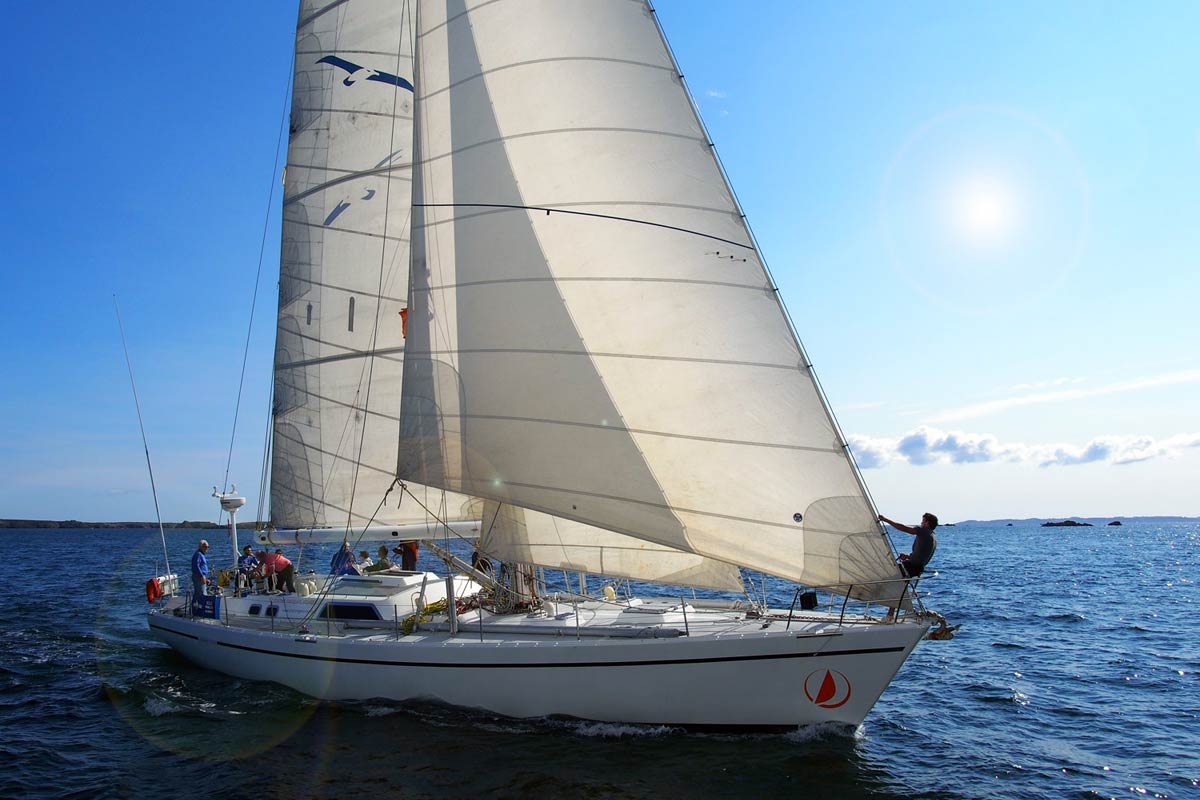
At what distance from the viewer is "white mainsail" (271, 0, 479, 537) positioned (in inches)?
543

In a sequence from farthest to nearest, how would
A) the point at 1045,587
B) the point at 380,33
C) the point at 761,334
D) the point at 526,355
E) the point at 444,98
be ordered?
the point at 1045,587 → the point at 380,33 → the point at 444,98 → the point at 526,355 → the point at 761,334

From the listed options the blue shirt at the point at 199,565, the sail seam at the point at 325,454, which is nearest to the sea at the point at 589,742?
the blue shirt at the point at 199,565

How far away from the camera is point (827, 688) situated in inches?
344

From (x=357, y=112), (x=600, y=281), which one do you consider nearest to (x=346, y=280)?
(x=357, y=112)

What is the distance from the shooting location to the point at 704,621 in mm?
9984

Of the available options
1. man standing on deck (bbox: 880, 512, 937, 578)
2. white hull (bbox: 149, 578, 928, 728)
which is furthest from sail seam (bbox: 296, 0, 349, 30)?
man standing on deck (bbox: 880, 512, 937, 578)

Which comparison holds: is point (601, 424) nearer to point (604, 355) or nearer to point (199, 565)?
point (604, 355)

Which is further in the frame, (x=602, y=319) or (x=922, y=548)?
(x=602, y=319)

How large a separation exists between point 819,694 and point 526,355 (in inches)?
213

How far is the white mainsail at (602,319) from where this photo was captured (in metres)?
8.62

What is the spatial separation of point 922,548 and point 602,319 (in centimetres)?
473

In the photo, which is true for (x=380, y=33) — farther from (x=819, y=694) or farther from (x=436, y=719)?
(x=819, y=694)

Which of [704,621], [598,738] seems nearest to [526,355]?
[704,621]

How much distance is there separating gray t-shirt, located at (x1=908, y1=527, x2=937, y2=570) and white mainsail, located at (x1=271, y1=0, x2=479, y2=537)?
8.07 metres
